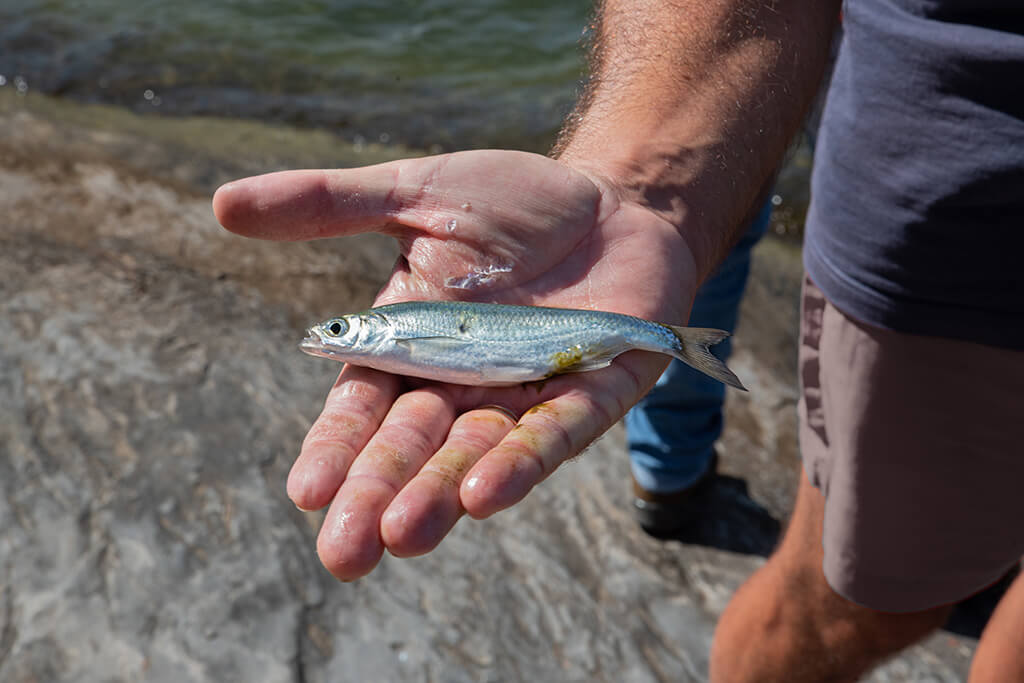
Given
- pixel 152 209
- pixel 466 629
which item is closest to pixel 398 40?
pixel 152 209

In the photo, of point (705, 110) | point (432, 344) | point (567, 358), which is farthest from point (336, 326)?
point (705, 110)

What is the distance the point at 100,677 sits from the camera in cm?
280

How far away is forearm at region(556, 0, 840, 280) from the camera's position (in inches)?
98.6

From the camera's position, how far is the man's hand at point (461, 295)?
1.71 metres

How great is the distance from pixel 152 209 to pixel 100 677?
397 cm

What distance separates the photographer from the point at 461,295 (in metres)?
2.47

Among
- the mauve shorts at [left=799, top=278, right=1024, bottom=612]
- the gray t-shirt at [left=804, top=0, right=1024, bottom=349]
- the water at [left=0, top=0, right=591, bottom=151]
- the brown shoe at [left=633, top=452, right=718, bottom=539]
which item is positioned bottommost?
the water at [left=0, top=0, right=591, bottom=151]

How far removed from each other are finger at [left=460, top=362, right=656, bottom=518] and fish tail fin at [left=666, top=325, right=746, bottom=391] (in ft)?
0.46

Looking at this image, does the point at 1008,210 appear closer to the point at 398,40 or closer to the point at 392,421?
the point at 392,421

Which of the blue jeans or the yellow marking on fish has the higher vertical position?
the yellow marking on fish

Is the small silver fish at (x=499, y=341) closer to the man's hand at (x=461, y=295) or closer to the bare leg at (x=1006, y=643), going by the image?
the man's hand at (x=461, y=295)

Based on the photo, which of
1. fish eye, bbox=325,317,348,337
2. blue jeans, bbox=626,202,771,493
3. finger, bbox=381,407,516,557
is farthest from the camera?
blue jeans, bbox=626,202,771,493

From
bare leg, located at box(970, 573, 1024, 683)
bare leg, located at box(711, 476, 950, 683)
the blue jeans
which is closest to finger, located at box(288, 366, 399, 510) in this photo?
bare leg, located at box(711, 476, 950, 683)

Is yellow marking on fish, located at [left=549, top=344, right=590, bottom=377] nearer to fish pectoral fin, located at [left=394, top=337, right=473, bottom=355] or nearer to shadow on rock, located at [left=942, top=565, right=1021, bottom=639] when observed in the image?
fish pectoral fin, located at [left=394, top=337, right=473, bottom=355]
